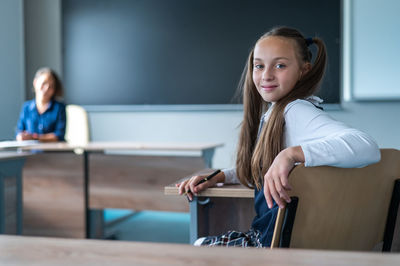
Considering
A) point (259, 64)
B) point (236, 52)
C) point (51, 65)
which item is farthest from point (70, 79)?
point (259, 64)

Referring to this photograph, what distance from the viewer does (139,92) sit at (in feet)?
15.0

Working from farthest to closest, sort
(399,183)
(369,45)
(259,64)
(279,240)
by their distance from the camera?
(369,45) < (259,64) < (399,183) < (279,240)

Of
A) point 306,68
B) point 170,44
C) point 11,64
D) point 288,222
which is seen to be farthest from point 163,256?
point 11,64

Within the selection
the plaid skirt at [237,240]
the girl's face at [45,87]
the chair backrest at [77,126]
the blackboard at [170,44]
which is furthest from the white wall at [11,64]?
the plaid skirt at [237,240]

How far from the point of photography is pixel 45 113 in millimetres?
3553

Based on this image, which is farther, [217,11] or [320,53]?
[217,11]

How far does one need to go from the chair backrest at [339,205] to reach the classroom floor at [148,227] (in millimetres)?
2413

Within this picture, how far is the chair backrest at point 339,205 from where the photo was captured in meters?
0.91

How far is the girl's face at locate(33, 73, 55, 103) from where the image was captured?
11.2ft

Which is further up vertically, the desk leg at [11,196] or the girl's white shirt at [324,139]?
the girl's white shirt at [324,139]

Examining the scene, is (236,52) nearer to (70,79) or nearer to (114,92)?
(114,92)

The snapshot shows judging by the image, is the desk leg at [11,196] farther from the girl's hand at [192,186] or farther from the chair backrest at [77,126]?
the girl's hand at [192,186]

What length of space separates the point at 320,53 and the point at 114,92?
11.7 ft

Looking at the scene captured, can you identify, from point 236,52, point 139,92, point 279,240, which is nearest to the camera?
point 279,240
